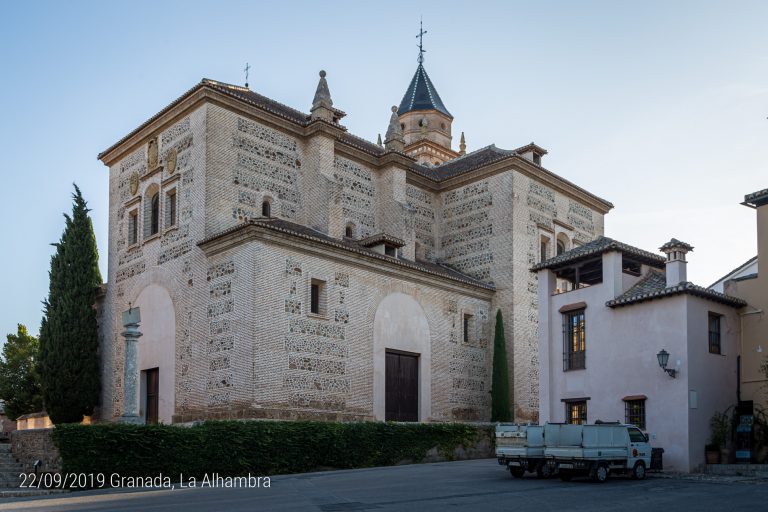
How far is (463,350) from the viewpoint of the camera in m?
32.0

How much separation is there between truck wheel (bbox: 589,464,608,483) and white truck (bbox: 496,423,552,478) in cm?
106

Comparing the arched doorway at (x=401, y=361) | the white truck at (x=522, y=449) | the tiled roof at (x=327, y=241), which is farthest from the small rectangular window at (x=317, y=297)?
the white truck at (x=522, y=449)

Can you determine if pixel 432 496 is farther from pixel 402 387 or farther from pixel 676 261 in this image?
pixel 402 387

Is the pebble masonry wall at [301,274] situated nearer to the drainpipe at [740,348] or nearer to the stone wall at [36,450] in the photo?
the stone wall at [36,450]

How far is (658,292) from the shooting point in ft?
72.9

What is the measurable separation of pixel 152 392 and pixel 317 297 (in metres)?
7.23

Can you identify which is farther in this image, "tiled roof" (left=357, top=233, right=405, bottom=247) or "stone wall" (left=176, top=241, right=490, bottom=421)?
"tiled roof" (left=357, top=233, right=405, bottom=247)

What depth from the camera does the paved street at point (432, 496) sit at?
45.5 ft

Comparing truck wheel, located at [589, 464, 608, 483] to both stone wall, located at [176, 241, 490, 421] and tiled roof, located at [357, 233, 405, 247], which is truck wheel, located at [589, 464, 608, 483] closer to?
stone wall, located at [176, 241, 490, 421]

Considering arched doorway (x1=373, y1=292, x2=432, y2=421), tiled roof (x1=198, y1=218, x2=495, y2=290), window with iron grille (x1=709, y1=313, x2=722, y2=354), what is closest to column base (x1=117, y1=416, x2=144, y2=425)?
tiled roof (x1=198, y1=218, x2=495, y2=290)

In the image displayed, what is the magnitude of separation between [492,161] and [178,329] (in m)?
15.6

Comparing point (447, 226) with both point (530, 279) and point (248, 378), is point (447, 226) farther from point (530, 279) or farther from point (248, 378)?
point (248, 378)

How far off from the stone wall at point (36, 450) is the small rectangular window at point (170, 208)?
9.18 meters

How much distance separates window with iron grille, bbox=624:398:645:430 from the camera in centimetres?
2231
